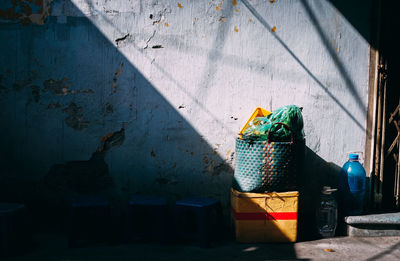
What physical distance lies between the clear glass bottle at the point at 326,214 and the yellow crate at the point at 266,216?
0.45 meters

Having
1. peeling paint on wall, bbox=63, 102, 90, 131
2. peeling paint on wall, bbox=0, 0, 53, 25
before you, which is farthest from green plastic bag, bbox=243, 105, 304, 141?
peeling paint on wall, bbox=0, 0, 53, 25

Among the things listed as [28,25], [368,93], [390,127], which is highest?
[28,25]

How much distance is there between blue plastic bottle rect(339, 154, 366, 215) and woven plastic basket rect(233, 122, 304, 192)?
697mm

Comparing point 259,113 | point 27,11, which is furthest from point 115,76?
point 259,113

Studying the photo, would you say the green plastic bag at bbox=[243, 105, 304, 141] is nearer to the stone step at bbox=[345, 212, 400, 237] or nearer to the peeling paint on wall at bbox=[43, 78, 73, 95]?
the stone step at bbox=[345, 212, 400, 237]

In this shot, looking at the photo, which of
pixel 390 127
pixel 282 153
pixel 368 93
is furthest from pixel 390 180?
pixel 282 153

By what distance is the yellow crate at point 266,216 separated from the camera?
11.7ft

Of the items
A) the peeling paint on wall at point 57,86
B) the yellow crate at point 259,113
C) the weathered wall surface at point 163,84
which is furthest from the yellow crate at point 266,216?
the peeling paint on wall at point 57,86

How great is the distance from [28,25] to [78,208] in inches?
84.0

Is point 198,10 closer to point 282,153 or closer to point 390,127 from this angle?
point 282,153

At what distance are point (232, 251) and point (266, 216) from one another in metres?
0.50

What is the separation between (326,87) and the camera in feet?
13.4

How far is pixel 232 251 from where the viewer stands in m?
3.40

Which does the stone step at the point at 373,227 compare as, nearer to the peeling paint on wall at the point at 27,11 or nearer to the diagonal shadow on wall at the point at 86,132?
the diagonal shadow on wall at the point at 86,132
